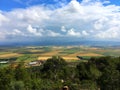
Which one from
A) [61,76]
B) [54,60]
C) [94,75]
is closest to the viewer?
[94,75]

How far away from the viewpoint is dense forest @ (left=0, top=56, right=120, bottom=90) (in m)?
49.0

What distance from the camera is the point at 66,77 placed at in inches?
2606

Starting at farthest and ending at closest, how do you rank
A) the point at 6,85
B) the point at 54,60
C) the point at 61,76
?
the point at 54,60 < the point at 61,76 < the point at 6,85

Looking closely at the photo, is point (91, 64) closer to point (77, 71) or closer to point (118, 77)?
point (77, 71)

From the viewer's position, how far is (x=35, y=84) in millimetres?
49875

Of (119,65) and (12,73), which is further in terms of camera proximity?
(119,65)

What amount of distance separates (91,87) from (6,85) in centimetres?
1476

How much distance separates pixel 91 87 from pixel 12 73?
52.8ft

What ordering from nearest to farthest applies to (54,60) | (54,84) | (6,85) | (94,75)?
(6,85), (54,84), (94,75), (54,60)

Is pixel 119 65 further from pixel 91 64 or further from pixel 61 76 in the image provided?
pixel 61 76

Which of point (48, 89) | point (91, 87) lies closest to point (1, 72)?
point (48, 89)

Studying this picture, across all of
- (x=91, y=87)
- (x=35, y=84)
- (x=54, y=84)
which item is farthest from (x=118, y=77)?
(x=35, y=84)

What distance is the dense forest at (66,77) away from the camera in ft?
161

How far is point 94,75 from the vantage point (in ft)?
206
